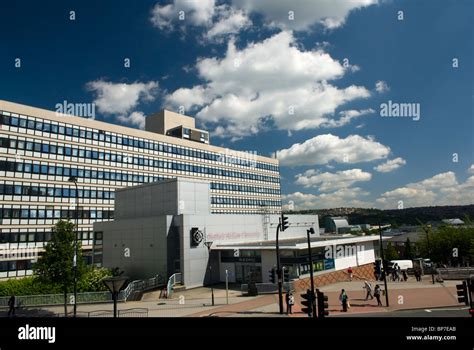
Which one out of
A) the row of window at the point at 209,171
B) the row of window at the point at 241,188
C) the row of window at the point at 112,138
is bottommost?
the row of window at the point at 241,188

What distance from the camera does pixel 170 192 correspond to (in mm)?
37250

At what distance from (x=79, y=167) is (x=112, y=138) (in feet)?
25.8

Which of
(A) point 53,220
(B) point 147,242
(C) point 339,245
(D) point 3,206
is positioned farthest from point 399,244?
(D) point 3,206

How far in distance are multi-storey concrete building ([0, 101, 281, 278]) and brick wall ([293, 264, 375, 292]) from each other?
579 inches

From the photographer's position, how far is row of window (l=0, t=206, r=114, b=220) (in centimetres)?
4666

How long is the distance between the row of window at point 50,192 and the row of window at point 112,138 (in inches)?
331

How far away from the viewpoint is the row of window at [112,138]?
160 feet

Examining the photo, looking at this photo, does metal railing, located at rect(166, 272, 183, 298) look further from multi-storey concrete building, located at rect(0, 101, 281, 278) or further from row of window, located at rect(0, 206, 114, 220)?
row of window, located at rect(0, 206, 114, 220)

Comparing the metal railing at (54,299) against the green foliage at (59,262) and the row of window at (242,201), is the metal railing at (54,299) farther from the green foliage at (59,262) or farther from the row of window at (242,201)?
the row of window at (242,201)

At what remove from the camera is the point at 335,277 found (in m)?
34.5

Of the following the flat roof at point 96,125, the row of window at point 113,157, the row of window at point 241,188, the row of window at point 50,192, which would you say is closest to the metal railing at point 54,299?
the row of window at point 50,192

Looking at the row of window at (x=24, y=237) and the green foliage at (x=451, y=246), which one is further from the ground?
the row of window at (x=24, y=237)

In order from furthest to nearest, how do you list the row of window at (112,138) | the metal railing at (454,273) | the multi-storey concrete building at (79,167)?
the row of window at (112,138), the multi-storey concrete building at (79,167), the metal railing at (454,273)
